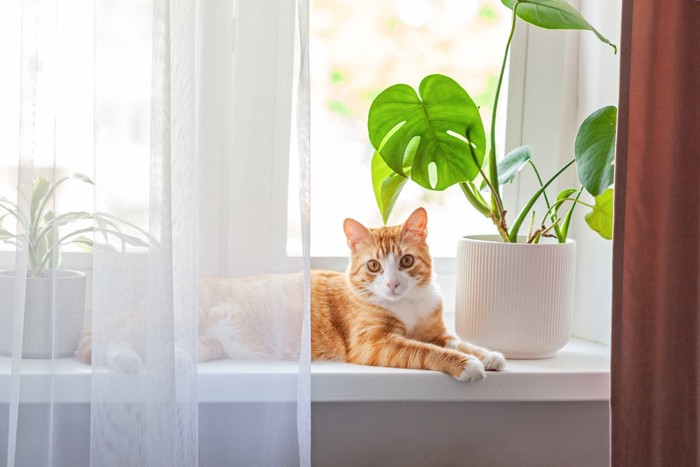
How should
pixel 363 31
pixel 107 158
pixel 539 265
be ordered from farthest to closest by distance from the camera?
pixel 363 31 → pixel 539 265 → pixel 107 158

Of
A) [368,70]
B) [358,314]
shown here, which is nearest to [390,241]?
[358,314]

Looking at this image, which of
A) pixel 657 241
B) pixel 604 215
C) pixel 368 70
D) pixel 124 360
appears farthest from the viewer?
pixel 368 70

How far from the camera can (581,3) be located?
1.49 metres

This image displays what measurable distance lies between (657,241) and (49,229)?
905 mm

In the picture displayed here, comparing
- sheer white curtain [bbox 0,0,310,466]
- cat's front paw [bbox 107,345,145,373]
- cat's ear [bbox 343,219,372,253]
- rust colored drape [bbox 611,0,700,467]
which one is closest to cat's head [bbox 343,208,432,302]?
cat's ear [bbox 343,219,372,253]

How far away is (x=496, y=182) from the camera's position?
130 centimetres

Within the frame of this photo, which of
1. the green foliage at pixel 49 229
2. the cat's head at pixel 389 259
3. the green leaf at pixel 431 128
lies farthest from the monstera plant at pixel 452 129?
the green foliage at pixel 49 229

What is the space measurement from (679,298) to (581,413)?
29 cm

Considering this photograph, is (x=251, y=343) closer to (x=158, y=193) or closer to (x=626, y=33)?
(x=158, y=193)

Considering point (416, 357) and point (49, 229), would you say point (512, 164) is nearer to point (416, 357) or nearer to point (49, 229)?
point (416, 357)

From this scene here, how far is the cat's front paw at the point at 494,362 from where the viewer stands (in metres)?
1.23

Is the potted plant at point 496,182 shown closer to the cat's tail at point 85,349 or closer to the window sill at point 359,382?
the window sill at point 359,382

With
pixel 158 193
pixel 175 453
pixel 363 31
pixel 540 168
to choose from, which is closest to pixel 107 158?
pixel 158 193

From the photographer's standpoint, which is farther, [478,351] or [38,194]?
[478,351]
